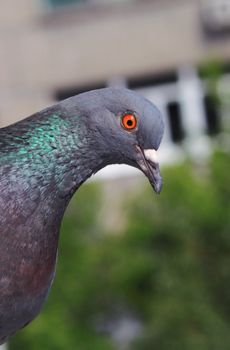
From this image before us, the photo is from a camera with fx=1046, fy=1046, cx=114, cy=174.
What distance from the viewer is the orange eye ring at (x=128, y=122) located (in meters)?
3.33

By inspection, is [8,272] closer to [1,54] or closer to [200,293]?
[200,293]

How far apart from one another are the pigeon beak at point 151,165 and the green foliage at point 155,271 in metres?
8.18

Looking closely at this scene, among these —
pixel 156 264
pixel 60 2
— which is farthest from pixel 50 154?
pixel 60 2

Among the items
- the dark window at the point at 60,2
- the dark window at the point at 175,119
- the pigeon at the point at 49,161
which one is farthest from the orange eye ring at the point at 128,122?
the dark window at the point at 175,119

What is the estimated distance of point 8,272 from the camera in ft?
10.8

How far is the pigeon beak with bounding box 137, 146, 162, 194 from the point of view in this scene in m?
3.36

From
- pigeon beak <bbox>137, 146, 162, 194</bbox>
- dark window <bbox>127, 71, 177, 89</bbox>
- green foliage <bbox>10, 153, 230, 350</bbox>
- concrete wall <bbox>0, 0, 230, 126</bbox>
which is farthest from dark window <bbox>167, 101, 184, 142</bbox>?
pigeon beak <bbox>137, 146, 162, 194</bbox>

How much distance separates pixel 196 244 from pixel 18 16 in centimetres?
788

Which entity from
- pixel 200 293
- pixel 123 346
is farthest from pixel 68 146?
pixel 123 346

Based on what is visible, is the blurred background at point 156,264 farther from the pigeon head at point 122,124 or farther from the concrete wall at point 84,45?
the pigeon head at point 122,124

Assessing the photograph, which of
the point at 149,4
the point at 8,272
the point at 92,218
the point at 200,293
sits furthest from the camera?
the point at 149,4

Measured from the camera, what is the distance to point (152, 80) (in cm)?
1966

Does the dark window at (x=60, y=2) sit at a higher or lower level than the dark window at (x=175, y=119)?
→ higher

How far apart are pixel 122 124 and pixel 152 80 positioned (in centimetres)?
1640
